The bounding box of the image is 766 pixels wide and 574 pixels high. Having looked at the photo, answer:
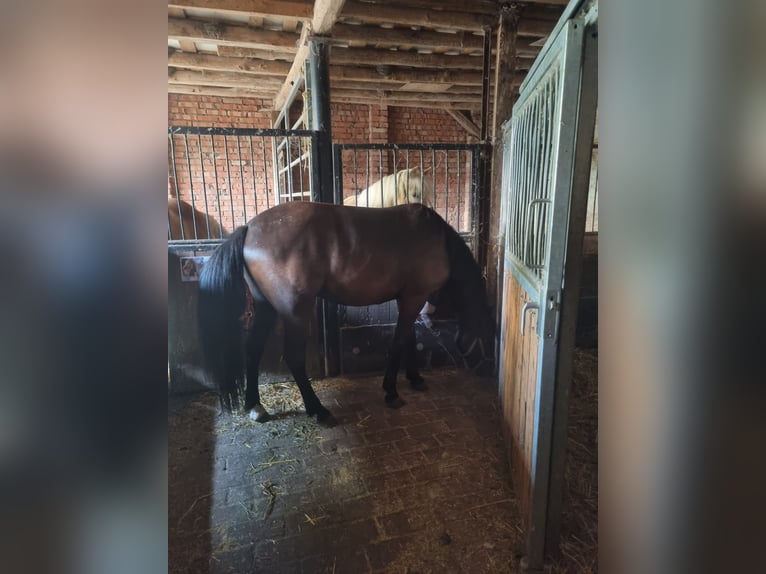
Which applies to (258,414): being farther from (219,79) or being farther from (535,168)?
(219,79)

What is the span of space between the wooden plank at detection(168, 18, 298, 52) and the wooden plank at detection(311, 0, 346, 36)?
1.01 m

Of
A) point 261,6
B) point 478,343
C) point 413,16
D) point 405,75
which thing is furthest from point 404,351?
point 405,75

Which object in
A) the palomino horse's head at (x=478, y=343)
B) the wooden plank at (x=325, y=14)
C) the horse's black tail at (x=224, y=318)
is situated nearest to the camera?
the horse's black tail at (x=224, y=318)

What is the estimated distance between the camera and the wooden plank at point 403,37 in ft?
12.4

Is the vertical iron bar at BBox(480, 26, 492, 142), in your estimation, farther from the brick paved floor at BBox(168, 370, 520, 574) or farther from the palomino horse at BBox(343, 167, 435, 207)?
the brick paved floor at BBox(168, 370, 520, 574)

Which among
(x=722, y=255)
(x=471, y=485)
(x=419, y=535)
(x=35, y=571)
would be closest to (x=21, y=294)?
(x=35, y=571)

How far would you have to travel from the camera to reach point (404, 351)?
3281 millimetres

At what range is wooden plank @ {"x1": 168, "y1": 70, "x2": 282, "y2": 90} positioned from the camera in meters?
5.42

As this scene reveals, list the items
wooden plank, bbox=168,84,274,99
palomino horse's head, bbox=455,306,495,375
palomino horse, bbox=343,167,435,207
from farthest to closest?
1. wooden plank, bbox=168,84,274,99
2. palomino horse, bbox=343,167,435,207
3. palomino horse's head, bbox=455,306,495,375

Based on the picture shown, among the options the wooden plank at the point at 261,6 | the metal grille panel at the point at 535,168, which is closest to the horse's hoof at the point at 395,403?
the metal grille panel at the point at 535,168

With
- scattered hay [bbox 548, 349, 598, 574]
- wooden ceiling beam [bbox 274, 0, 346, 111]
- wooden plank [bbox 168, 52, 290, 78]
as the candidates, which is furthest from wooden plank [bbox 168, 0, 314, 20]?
scattered hay [bbox 548, 349, 598, 574]

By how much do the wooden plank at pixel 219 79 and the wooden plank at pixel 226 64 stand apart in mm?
537

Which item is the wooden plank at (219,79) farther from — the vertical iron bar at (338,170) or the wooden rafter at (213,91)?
the vertical iron bar at (338,170)

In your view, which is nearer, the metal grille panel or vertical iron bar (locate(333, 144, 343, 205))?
the metal grille panel
